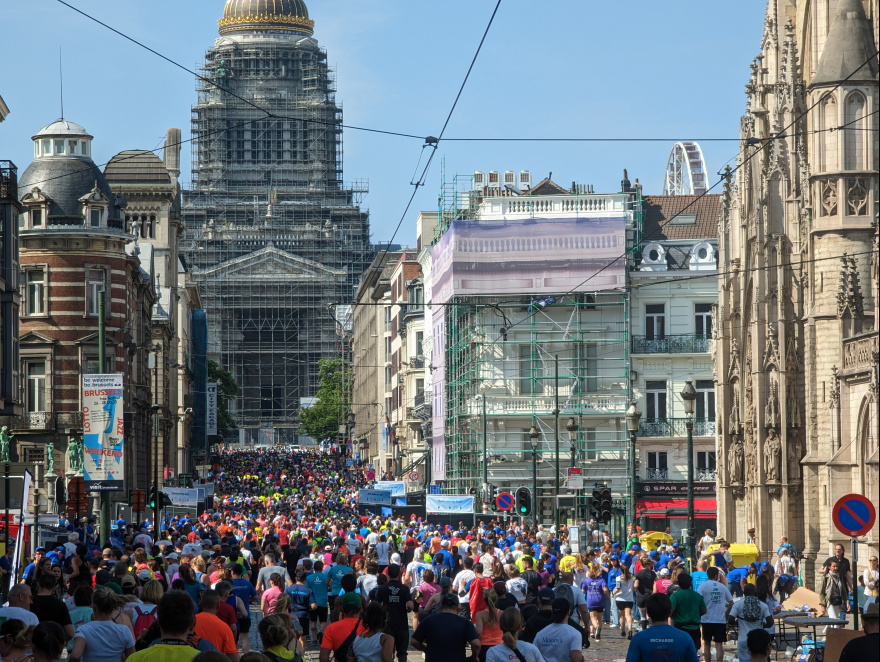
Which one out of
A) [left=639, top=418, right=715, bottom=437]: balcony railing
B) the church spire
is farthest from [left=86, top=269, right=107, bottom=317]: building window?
the church spire

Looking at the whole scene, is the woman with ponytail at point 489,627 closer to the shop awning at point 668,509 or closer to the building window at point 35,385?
the building window at point 35,385

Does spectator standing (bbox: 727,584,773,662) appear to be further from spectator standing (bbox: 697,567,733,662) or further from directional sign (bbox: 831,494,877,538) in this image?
spectator standing (bbox: 697,567,733,662)

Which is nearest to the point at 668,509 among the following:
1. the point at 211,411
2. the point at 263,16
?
the point at 211,411

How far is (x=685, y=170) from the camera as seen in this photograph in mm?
73938

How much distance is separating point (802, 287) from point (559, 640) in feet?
82.5

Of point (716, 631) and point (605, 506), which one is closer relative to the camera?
point (716, 631)

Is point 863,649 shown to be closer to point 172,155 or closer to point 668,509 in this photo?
point 668,509

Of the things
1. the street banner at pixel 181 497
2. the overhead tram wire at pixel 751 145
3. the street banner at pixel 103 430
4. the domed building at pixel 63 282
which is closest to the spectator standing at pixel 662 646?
the overhead tram wire at pixel 751 145

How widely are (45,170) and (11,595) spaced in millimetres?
42783

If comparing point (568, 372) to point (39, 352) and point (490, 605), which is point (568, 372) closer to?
point (39, 352)

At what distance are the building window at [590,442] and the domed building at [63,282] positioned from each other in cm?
1686

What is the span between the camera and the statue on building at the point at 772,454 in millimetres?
37250

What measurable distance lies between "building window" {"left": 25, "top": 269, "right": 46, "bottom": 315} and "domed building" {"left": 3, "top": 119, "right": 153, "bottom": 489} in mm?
33

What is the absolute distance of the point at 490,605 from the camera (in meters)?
14.3
